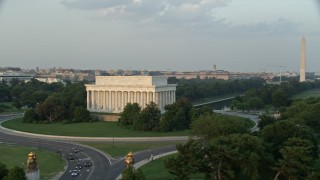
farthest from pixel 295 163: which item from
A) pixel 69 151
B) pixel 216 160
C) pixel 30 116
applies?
pixel 30 116

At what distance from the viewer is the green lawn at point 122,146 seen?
51.1m

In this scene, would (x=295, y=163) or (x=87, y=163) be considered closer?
(x=295, y=163)

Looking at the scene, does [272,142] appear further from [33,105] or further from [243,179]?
[33,105]

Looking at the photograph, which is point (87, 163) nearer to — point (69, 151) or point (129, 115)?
point (69, 151)

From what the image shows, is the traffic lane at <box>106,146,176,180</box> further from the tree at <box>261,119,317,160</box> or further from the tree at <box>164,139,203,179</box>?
the tree at <box>261,119,317,160</box>

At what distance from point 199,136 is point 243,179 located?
37.3 feet

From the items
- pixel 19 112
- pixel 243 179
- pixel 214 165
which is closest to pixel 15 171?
pixel 214 165

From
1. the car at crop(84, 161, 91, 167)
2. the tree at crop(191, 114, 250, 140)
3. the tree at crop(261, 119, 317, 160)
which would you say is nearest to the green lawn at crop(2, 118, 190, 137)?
the car at crop(84, 161, 91, 167)

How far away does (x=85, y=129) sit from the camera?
70.2m

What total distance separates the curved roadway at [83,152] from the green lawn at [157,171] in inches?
94.8

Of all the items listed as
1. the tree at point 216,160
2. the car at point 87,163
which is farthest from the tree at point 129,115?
the tree at point 216,160

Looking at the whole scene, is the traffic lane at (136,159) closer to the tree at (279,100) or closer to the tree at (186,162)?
the tree at (186,162)

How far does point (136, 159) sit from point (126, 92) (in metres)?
43.4

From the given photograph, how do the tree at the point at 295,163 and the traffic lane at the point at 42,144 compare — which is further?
the traffic lane at the point at 42,144
